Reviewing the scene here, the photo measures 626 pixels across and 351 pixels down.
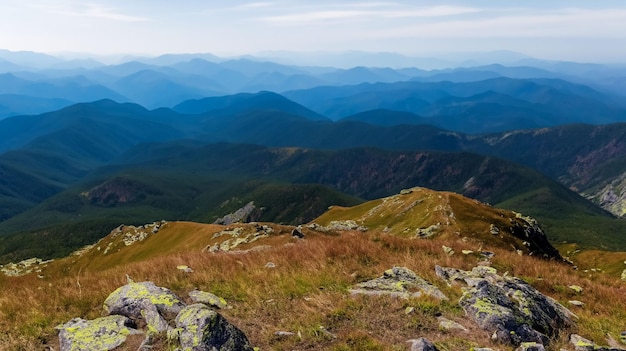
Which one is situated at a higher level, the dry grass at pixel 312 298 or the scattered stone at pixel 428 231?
the dry grass at pixel 312 298

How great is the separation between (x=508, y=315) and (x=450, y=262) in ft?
24.2

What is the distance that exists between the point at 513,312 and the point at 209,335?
1096cm

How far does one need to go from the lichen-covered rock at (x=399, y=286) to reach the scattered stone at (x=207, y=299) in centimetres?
529

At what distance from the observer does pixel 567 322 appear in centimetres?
1541

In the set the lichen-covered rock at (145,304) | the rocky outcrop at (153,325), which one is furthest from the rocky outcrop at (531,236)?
the rocky outcrop at (153,325)

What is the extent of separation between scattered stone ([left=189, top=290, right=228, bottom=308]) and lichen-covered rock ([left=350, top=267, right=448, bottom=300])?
529 cm

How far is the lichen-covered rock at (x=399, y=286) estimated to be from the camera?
1614 cm

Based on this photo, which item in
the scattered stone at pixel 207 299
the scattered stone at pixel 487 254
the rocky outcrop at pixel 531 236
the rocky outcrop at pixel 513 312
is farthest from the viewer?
the rocky outcrop at pixel 531 236

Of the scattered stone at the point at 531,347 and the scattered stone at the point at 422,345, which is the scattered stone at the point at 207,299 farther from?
the scattered stone at the point at 531,347

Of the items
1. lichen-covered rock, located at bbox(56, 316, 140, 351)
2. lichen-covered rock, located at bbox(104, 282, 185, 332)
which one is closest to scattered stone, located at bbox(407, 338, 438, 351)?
lichen-covered rock, located at bbox(104, 282, 185, 332)

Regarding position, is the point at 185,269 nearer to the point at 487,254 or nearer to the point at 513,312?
the point at 513,312

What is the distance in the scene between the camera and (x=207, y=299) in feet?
50.2

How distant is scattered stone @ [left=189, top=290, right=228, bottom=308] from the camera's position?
14984 mm

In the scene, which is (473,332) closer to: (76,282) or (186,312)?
(186,312)
